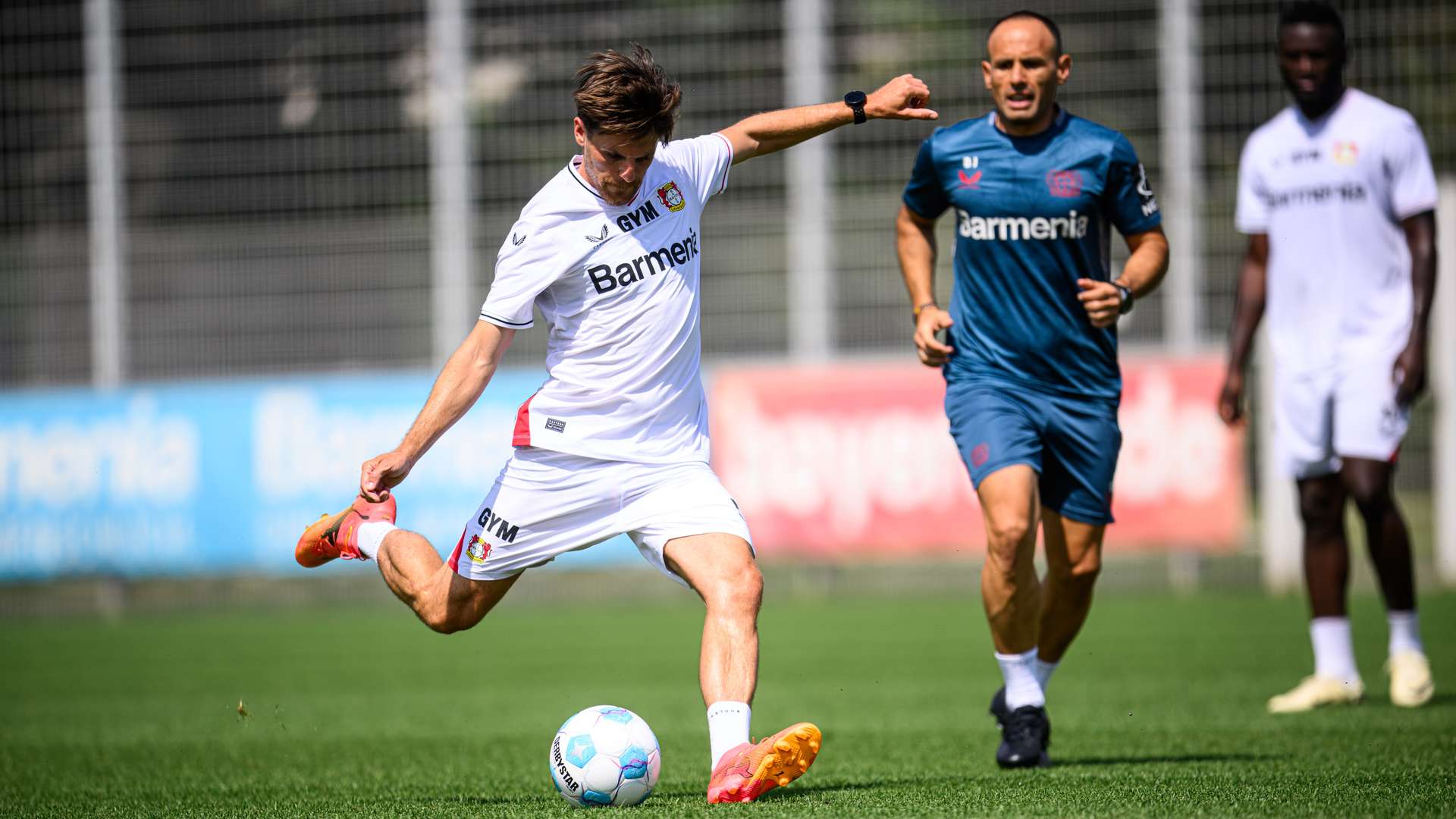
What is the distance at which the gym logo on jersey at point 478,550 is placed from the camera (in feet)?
16.9

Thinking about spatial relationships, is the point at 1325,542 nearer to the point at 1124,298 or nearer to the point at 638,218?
the point at 1124,298

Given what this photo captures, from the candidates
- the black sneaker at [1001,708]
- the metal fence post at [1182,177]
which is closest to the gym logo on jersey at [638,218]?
the black sneaker at [1001,708]

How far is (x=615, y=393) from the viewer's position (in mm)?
4992

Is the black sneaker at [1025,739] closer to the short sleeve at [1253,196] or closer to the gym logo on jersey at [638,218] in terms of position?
the gym logo on jersey at [638,218]

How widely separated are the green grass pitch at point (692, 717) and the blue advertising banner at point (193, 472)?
161 cm

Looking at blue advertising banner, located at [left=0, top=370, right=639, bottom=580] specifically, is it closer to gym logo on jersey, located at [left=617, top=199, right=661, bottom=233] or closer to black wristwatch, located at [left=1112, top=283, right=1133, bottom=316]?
black wristwatch, located at [left=1112, top=283, right=1133, bottom=316]

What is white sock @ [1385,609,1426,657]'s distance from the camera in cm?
698

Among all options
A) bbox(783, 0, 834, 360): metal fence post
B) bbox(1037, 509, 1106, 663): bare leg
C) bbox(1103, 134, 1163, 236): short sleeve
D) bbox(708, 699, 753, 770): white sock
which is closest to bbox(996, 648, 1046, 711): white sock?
bbox(1037, 509, 1106, 663): bare leg

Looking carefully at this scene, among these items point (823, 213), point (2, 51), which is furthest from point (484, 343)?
point (2, 51)

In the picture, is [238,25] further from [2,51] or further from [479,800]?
[479,800]

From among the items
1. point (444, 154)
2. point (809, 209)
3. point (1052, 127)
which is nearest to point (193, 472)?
point (444, 154)

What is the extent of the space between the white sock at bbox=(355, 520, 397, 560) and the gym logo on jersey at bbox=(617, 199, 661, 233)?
4.72ft

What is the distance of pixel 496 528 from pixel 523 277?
0.80 meters

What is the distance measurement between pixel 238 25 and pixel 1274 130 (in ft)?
41.7
